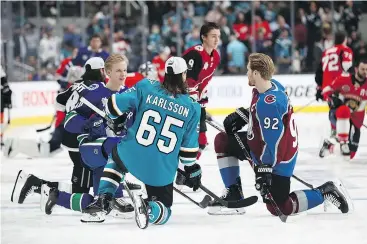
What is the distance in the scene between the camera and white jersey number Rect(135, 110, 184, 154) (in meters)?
4.50

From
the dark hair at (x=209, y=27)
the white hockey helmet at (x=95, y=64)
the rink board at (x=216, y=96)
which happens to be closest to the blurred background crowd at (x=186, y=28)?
the rink board at (x=216, y=96)

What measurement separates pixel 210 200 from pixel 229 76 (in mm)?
8081

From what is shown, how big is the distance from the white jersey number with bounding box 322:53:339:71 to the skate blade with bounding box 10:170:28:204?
3479 mm

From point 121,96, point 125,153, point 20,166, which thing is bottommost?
point 20,166

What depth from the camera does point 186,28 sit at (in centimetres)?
1356

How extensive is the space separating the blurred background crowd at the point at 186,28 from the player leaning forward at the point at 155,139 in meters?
8.24

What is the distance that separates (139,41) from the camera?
13430 mm

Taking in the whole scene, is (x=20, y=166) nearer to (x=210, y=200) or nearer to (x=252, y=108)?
(x=210, y=200)

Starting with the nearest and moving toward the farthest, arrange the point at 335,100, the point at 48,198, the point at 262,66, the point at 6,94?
the point at 262,66 → the point at 48,198 → the point at 335,100 → the point at 6,94

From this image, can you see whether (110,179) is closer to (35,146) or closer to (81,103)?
(81,103)

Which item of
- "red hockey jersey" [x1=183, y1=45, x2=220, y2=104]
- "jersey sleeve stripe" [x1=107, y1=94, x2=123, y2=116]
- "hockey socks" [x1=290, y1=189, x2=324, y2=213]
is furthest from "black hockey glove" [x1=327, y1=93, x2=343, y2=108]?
"jersey sleeve stripe" [x1=107, y1=94, x2=123, y2=116]

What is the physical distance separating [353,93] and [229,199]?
9.87 ft

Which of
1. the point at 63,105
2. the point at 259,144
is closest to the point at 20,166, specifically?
the point at 63,105

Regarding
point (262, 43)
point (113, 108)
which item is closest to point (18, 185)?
point (113, 108)
